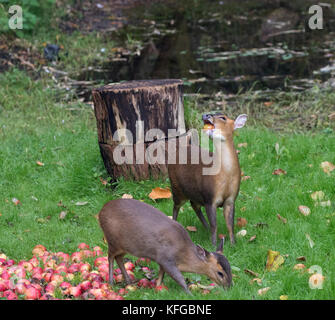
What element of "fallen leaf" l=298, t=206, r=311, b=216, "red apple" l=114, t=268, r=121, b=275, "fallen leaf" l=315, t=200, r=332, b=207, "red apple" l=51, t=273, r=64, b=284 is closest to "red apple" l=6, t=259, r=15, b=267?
"red apple" l=51, t=273, r=64, b=284

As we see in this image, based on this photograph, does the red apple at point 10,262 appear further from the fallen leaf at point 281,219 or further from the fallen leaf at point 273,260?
the fallen leaf at point 281,219

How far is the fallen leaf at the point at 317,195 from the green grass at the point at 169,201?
0.07 meters

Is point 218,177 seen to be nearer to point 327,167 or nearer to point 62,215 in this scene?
point 62,215

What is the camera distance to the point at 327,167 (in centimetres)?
633

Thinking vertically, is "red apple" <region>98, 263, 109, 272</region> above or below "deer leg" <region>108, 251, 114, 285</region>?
below

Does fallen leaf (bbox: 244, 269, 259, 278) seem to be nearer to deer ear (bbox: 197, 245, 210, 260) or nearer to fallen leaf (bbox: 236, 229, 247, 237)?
deer ear (bbox: 197, 245, 210, 260)

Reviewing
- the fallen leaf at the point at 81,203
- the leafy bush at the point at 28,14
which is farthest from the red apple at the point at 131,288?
the leafy bush at the point at 28,14

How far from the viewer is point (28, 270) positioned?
4473mm

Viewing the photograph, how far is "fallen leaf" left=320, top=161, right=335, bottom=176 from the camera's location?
6.25m

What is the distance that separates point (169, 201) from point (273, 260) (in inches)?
68.4

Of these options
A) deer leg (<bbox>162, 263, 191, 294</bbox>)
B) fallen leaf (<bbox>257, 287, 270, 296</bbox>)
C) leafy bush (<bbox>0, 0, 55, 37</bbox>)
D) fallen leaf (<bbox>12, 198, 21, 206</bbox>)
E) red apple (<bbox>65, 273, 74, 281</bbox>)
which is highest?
leafy bush (<bbox>0, 0, 55, 37</bbox>)

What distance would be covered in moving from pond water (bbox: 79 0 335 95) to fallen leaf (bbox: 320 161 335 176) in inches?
133
